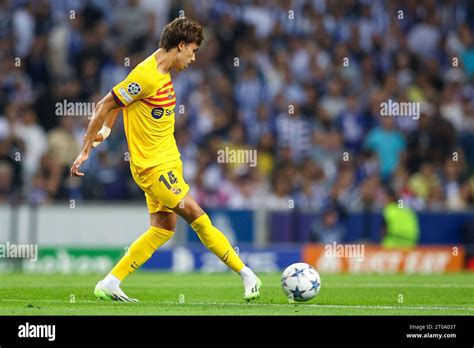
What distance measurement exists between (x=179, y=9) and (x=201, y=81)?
1639mm

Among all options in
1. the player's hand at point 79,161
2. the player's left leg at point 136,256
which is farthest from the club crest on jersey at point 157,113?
the player's left leg at point 136,256

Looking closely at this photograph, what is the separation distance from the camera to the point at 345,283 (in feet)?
48.5

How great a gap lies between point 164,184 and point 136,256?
80 cm

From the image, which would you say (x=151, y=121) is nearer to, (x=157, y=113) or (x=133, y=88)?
(x=157, y=113)

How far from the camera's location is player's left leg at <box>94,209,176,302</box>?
448 inches

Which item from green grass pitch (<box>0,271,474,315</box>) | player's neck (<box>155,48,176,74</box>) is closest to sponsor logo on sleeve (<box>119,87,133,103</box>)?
player's neck (<box>155,48,176,74</box>)

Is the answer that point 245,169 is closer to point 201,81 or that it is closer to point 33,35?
point 201,81

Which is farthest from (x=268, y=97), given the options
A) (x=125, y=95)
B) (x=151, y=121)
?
(x=125, y=95)

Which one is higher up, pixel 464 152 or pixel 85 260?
pixel 464 152

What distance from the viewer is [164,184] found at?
1118cm
